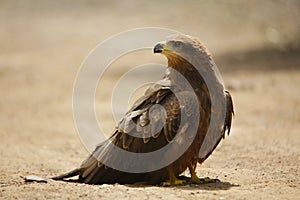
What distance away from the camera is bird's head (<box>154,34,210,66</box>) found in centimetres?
639

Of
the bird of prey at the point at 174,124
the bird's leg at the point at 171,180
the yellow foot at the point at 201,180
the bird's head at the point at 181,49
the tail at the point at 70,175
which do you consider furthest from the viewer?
the tail at the point at 70,175

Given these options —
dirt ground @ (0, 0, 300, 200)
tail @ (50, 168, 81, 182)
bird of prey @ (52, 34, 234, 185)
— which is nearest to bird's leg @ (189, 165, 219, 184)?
bird of prey @ (52, 34, 234, 185)

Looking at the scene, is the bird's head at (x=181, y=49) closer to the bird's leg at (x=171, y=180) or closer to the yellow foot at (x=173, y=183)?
the bird's leg at (x=171, y=180)

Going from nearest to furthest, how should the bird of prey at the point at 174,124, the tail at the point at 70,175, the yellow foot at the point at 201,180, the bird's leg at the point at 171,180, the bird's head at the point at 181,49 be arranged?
the bird of prey at the point at 174,124 < the bird's leg at the point at 171,180 < the bird's head at the point at 181,49 < the yellow foot at the point at 201,180 < the tail at the point at 70,175

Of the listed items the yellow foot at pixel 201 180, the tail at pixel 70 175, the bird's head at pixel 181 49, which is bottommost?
the tail at pixel 70 175

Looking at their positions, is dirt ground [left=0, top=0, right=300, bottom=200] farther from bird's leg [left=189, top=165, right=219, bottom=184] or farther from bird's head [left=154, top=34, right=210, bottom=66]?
bird's head [left=154, top=34, right=210, bottom=66]


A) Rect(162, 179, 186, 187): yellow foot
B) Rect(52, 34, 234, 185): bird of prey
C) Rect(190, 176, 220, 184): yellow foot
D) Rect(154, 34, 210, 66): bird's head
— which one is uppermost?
Rect(154, 34, 210, 66): bird's head

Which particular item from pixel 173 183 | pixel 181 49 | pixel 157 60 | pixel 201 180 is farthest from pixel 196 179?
pixel 157 60

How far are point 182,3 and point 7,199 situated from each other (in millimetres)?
19407

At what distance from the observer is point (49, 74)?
657 inches

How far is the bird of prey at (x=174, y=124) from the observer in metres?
6.07

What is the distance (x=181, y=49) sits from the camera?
6438 mm

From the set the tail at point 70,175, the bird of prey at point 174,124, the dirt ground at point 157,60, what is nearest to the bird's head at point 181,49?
the bird of prey at point 174,124

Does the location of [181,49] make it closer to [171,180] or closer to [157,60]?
[171,180]
